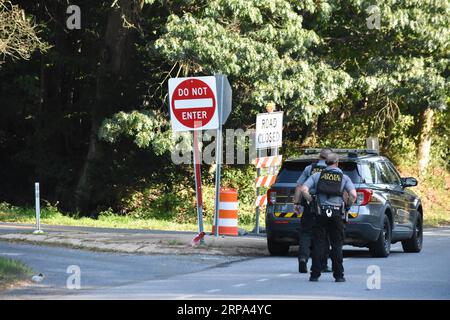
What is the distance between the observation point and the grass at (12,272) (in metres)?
14.7

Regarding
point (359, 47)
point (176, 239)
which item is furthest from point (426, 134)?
point (176, 239)

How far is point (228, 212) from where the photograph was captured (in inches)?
842

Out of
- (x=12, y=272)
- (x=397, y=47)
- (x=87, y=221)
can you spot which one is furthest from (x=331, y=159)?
(x=397, y=47)

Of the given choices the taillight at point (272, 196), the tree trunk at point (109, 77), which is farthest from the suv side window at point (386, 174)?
the tree trunk at point (109, 77)

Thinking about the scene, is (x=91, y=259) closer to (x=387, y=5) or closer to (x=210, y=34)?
(x=210, y=34)

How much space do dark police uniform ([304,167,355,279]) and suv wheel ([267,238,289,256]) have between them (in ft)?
14.1

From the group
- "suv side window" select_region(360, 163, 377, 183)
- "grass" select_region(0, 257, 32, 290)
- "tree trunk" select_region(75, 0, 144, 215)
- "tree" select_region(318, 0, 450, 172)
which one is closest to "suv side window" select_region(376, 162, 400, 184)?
"suv side window" select_region(360, 163, 377, 183)

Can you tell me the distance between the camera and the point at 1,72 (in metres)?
33.1

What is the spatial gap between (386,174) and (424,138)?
21.2 m

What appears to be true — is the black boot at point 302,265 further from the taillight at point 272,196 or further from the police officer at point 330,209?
the taillight at point 272,196

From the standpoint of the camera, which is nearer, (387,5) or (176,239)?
(176,239)

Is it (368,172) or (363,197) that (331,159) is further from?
(368,172)

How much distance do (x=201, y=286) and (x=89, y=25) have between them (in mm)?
19892

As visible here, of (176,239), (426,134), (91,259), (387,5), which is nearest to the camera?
(91,259)
